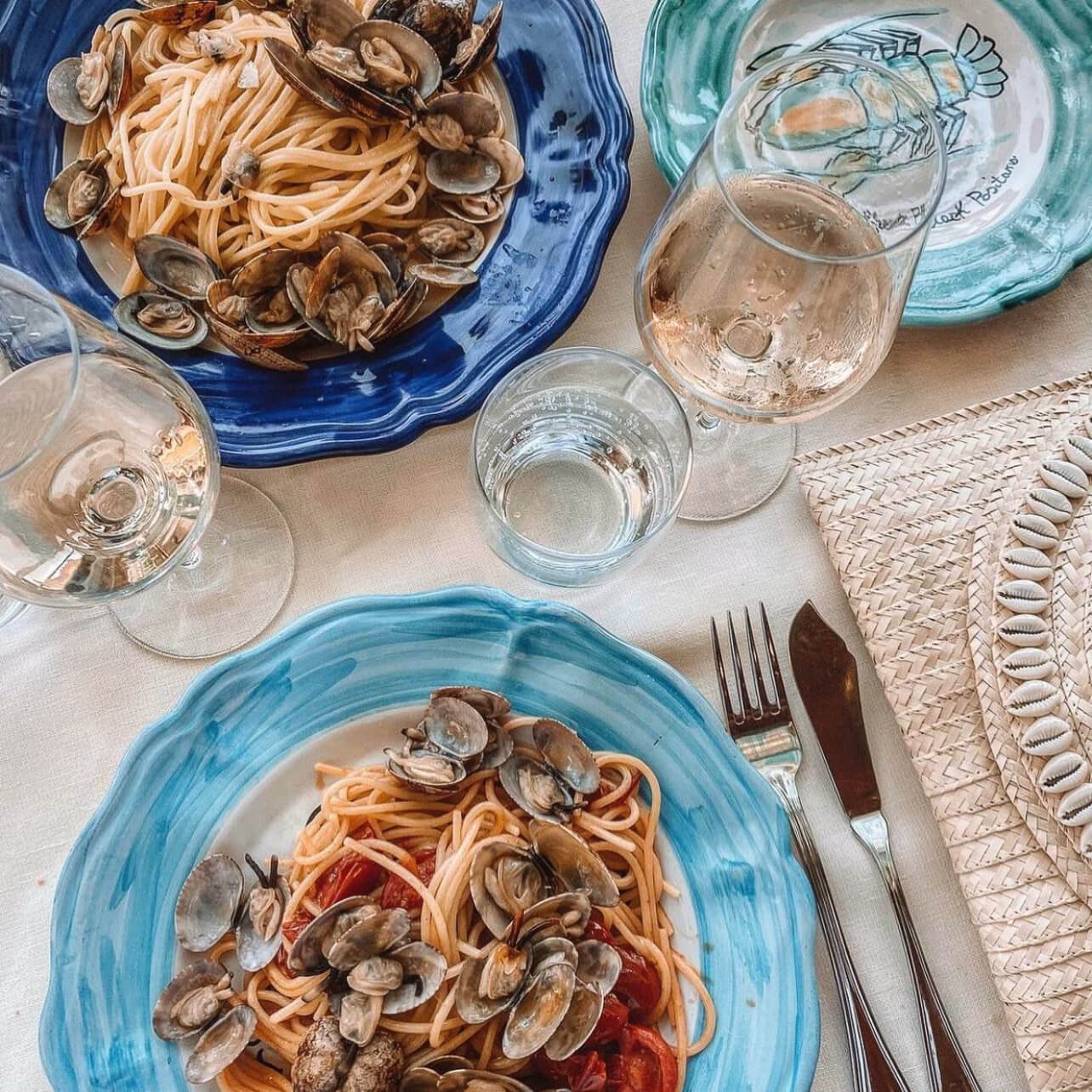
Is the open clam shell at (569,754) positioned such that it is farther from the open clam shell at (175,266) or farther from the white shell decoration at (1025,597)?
the open clam shell at (175,266)

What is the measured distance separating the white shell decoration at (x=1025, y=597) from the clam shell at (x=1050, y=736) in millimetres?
127

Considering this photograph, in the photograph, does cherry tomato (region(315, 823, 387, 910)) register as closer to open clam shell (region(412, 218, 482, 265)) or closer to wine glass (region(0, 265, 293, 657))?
wine glass (region(0, 265, 293, 657))

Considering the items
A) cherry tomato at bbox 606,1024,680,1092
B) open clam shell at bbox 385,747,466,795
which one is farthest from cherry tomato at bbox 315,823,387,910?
cherry tomato at bbox 606,1024,680,1092

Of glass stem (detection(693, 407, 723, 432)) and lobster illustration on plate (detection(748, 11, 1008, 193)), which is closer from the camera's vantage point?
lobster illustration on plate (detection(748, 11, 1008, 193))

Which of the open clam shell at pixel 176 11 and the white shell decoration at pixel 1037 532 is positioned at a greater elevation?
the open clam shell at pixel 176 11

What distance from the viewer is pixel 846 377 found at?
49.3 inches

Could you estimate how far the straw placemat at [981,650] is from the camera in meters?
1.30

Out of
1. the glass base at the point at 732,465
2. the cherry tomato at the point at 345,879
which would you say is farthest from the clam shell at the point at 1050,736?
the cherry tomato at the point at 345,879

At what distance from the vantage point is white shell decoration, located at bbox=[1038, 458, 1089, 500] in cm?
135

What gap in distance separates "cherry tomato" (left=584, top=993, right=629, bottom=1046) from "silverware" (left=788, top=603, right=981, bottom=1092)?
0.36 meters

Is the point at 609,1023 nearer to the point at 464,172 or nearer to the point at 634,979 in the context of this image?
the point at 634,979

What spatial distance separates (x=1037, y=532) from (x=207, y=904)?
104cm

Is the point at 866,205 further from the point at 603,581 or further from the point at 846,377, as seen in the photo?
the point at 603,581

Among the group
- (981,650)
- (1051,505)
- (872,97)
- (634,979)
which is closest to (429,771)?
(634,979)
